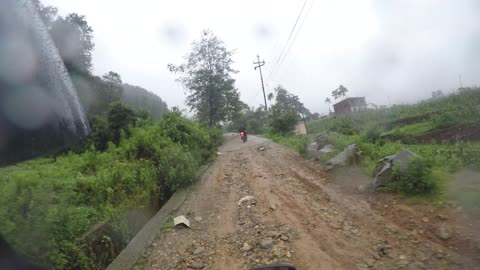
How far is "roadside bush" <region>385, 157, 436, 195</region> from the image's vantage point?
14.3 ft

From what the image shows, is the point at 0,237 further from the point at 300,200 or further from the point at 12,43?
the point at 300,200

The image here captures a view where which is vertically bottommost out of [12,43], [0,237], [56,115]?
[0,237]

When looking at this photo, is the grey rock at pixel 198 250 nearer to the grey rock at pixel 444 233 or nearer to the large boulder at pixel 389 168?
the grey rock at pixel 444 233

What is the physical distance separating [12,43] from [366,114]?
28.2 m

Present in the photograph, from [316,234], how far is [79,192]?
3.57m

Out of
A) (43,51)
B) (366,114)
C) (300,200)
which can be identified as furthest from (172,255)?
(366,114)

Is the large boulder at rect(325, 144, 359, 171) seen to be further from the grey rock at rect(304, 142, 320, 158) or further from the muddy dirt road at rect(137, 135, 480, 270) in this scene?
the grey rock at rect(304, 142, 320, 158)

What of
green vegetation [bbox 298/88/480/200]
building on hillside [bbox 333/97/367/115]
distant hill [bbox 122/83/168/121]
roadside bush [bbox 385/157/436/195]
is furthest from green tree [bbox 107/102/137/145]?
building on hillside [bbox 333/97/367/115]

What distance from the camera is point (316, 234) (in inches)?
155

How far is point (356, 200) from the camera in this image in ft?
16.2

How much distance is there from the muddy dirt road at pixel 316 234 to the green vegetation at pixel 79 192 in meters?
0.80

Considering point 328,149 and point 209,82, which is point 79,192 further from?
point 209,82

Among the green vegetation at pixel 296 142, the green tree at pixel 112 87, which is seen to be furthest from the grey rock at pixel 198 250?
the green tree at pixel 112 87

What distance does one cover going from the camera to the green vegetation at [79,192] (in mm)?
2881
